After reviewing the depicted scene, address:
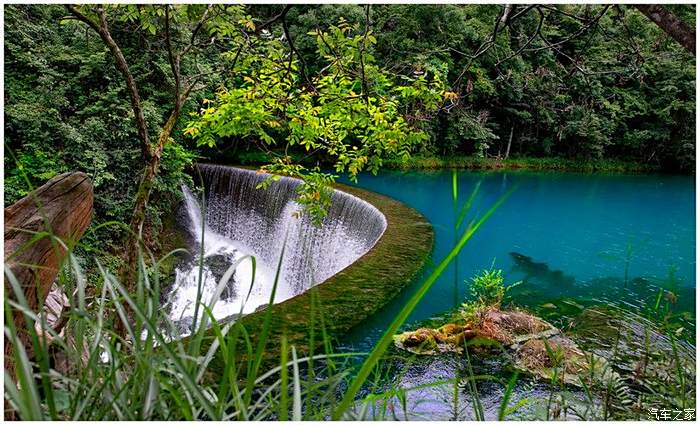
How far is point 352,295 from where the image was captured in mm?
3943

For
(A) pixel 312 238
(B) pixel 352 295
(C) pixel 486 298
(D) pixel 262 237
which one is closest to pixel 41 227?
(B) pixel 352 295

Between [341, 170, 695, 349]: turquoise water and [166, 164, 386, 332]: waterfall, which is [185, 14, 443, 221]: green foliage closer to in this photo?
[341, 170, 695, 349]: turquoise water

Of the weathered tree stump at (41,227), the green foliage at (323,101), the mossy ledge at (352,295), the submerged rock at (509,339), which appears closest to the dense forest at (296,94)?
the green foliage at (323,101)

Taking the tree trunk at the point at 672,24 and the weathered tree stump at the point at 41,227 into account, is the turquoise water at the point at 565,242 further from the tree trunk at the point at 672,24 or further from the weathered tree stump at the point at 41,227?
the weathered tree stump at the point at 41,227

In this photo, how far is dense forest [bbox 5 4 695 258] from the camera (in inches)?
107

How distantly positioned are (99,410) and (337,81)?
8.01ft

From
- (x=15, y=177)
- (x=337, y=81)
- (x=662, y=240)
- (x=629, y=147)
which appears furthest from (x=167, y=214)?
(x=629, y=147)

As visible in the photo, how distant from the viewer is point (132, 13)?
2.57 metres

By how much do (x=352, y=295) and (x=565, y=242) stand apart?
212 inches

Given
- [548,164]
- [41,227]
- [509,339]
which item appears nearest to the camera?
[41,227]

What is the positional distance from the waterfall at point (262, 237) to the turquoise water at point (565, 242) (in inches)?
48.1

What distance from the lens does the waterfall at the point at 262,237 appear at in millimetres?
6598

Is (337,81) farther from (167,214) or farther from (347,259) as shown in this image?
(167,214)

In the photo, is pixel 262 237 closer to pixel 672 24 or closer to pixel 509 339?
pixel 509 339
